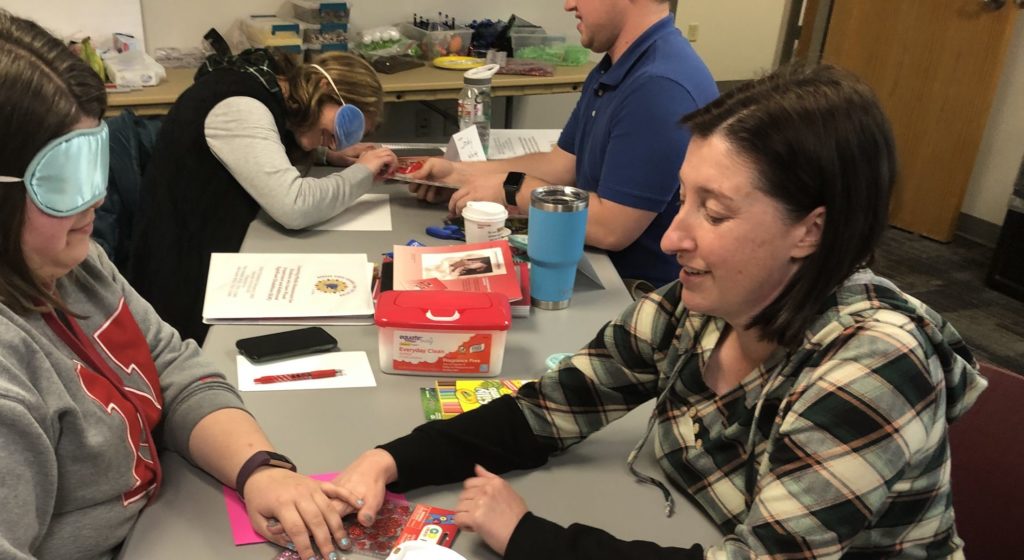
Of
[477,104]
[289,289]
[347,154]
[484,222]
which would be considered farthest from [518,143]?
[289,289]

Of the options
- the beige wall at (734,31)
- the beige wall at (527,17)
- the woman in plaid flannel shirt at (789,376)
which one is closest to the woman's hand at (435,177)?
the woman in plaid flannel shirt at (789,376)

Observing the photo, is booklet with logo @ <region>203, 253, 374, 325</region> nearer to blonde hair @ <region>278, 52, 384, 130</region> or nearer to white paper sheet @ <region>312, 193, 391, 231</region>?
white paper sheet @ <region>312, 193, 391, 231</region>

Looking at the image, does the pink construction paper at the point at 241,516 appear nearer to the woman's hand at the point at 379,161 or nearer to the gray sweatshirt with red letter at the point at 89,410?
the gray sweatshirt with red letter at the point at 89,410

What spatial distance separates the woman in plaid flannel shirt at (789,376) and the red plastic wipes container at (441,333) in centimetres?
21

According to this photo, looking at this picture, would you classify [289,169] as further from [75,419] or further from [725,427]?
[725,427]

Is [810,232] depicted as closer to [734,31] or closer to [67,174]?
[67,174]

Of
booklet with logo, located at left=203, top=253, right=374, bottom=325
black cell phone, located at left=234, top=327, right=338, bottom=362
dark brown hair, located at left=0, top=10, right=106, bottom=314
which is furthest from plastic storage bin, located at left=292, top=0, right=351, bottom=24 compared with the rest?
A: dark brown hair, located at left=0, top=10, right=106, bottom=314

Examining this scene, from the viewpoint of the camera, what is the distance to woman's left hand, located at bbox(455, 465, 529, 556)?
3.08ft

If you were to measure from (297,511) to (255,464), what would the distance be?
10 centimetres

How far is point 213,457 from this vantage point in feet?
3.47

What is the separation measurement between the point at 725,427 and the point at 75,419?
76cm

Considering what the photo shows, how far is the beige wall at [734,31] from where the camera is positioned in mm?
5816

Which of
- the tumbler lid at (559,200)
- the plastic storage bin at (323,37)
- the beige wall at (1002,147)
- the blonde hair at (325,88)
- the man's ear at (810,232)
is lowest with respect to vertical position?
the beige wall at (1002,147)

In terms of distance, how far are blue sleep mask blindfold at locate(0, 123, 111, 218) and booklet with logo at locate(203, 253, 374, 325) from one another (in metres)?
0.55
